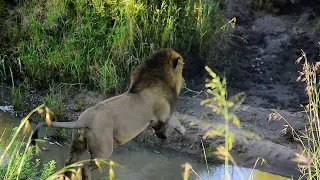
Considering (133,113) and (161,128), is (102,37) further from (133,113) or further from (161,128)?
(133,113)

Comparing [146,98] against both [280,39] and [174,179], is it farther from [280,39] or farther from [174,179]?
[280,39]

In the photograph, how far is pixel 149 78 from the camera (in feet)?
18.2

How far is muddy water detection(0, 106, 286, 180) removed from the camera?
5.90 meters

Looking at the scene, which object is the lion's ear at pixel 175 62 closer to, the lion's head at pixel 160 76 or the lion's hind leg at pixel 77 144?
the lion's head at pixel 160 76

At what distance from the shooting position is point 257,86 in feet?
26.9

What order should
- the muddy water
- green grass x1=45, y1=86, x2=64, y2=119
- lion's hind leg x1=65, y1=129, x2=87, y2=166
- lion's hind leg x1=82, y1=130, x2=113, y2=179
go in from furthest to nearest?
green grass x1=45, y1=86, x2=64, y2=119 → the muddy water → lion's hind leg x1=65, y1=129, x2=87, y2=166 → lion's hind leg x1=82, y1=130, x2=113, y2=179

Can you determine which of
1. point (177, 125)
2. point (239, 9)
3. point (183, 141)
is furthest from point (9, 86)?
point (239, 9)

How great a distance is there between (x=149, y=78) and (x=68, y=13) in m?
3.31

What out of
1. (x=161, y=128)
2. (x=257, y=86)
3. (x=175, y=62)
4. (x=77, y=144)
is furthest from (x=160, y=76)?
(x=257, y=86)

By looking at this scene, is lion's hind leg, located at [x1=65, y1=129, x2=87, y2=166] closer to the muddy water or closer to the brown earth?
the muddy water

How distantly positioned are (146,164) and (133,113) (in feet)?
3.77

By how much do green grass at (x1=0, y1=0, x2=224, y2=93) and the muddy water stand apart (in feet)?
4.04

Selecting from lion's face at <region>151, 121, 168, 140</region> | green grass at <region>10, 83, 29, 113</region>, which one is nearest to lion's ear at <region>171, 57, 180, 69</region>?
lion's face at <region>151, 121, 168, 140</region>

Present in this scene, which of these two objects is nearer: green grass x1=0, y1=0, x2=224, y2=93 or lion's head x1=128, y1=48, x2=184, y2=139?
lion's head x1=128, y1=48, x2=184, y2=139
